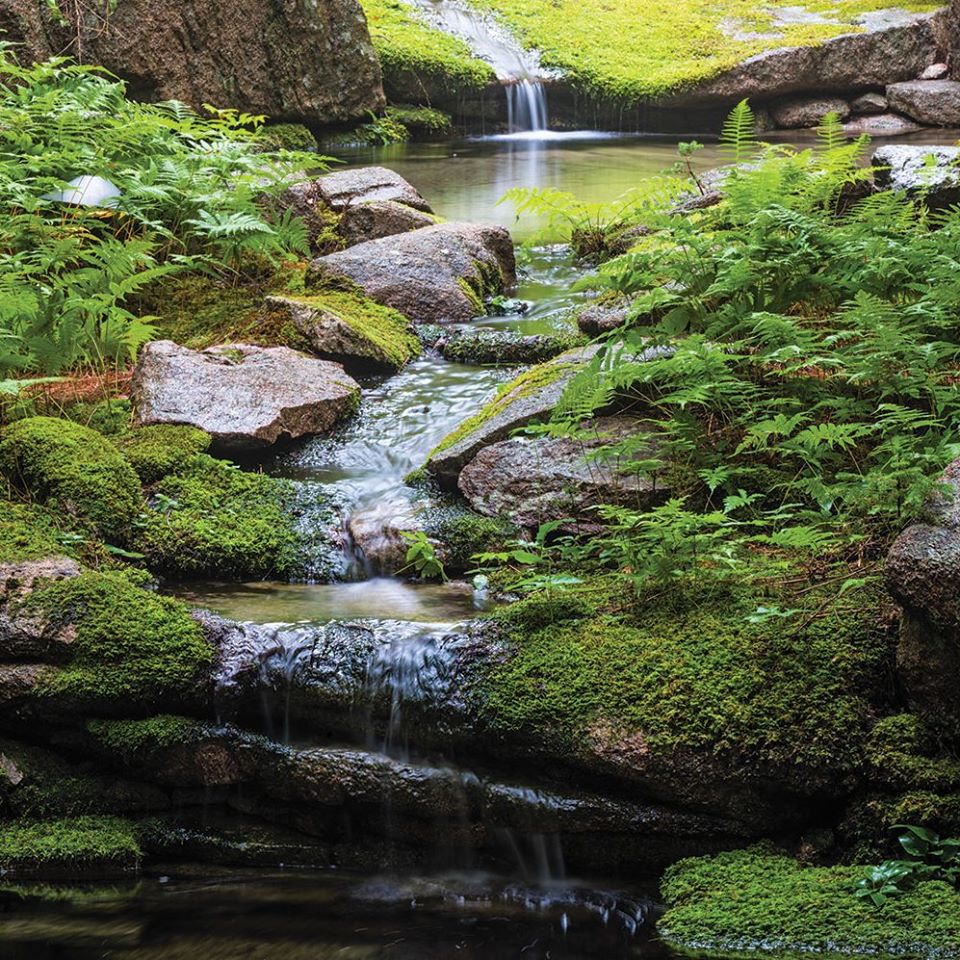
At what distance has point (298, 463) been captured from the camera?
5500 mm

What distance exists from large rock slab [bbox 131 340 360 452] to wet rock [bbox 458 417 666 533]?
1118mm

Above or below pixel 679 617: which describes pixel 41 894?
below

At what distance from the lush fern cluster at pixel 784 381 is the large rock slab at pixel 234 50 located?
357 inches

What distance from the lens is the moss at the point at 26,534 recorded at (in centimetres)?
416

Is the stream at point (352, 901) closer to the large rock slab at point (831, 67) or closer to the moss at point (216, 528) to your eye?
the moss at point (216, 528)

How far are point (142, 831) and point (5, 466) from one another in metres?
1.99

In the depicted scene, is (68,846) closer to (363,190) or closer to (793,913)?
(793,913)

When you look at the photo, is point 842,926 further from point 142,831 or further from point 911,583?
point 142,831

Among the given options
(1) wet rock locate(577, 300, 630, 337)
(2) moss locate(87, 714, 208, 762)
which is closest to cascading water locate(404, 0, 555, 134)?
(1) wet rock locate(577, 300, 630, 337)

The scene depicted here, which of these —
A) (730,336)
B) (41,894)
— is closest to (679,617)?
(730,336)

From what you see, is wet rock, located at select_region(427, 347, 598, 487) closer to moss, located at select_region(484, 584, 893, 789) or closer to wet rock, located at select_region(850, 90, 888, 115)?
moss, located at select_region(484, 584, 893, 789)

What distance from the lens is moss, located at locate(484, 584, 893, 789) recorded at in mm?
3230

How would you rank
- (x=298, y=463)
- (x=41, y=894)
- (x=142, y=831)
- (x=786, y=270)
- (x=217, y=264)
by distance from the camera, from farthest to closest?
(x=217, y=264), (x=298, y=463), (x=786, y=270), (x=142, y=831), (x=41, y=894)

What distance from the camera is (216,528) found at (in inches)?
188
